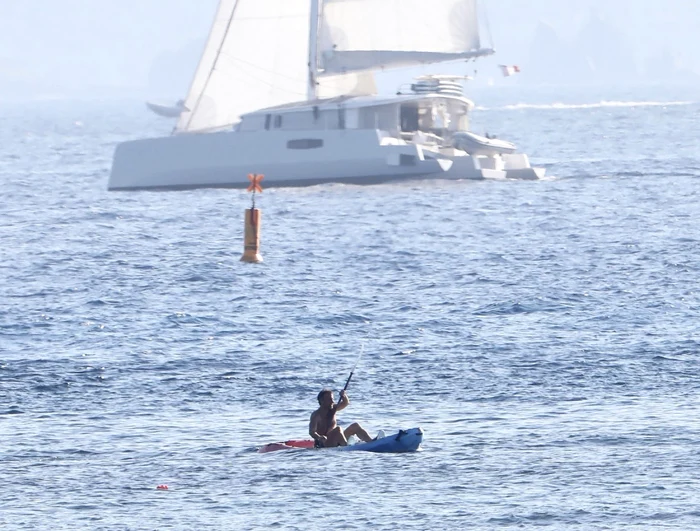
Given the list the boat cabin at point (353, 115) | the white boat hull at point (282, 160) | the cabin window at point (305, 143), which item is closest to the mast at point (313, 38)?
the boat cabin at point (353, 115)

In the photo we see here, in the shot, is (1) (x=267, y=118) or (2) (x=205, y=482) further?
(1) (x=267, y=118)

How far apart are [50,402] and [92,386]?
1362 millimetres

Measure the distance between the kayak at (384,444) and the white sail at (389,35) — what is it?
118 ft

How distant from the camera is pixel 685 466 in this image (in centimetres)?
2156

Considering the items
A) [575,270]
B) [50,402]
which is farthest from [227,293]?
→ [50,402]

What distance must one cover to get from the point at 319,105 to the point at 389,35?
3908 mm

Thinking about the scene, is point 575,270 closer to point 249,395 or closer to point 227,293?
point 227,293

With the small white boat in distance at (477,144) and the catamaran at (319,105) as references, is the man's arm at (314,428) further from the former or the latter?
the small white boat in distance at (477,144)

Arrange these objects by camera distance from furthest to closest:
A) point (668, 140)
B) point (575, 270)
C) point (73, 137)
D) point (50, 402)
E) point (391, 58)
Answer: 1. point (73, 137)
2. point (668, 140)
3. point (391, 58)
4. point (575, 270)
5. point (50, 402)

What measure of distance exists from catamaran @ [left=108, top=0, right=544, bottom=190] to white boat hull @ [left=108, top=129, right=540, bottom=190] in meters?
0.05

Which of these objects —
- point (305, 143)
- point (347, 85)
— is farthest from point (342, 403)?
point (347, 85)

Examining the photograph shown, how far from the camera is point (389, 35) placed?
5834 cm

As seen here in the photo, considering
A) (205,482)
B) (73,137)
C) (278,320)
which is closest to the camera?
(205,482)

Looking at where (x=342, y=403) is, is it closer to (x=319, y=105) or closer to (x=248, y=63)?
(x=319, y=105)
